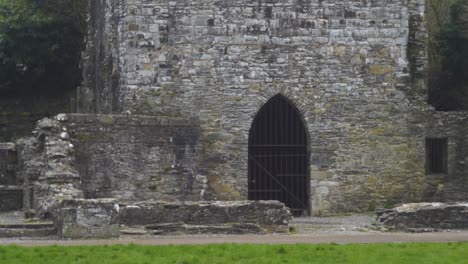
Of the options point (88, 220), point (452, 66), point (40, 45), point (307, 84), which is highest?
point (40, 45)

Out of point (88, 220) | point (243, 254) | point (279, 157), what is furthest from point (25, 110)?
point (243, 254)

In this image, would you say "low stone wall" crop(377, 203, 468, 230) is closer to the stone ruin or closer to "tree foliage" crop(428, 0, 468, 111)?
the stone ruin

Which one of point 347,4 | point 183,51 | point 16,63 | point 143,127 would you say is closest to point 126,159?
point 143,127

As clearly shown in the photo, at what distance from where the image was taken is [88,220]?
2055cm

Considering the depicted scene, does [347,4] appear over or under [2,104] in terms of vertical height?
over

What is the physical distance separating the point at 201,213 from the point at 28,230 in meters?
3.47

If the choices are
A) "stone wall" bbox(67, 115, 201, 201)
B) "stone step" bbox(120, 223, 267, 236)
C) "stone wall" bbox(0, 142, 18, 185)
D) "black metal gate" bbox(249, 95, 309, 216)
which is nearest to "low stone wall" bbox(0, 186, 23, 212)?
"stone wall" bbox(0, 142, 18, 185)

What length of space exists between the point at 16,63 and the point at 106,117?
13534 millimetres

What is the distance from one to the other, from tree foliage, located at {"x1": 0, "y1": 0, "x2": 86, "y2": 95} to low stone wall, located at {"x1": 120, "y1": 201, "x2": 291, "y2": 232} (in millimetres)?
18450

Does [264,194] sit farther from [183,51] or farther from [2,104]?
[2,104]

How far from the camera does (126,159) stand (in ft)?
87.7

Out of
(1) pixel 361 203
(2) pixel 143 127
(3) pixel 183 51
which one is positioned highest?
(3) pixel 183 51

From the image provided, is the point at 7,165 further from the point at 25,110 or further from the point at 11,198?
the point at 25,110

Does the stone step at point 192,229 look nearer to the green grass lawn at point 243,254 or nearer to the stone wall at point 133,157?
the green grass lawn at point 243,254
